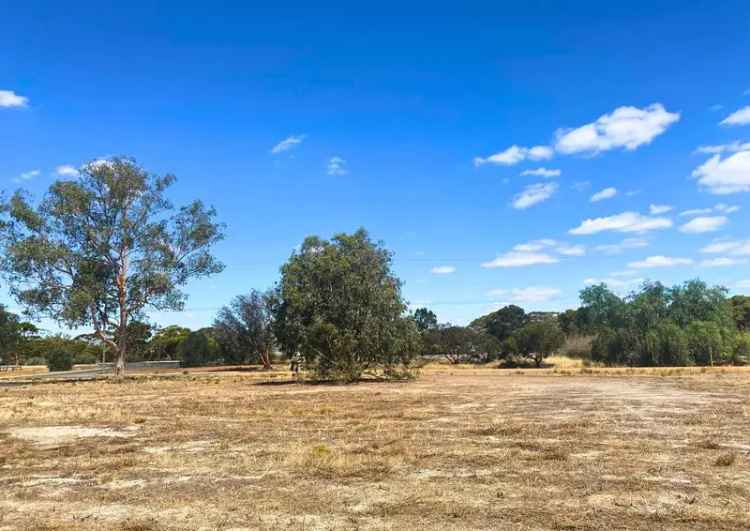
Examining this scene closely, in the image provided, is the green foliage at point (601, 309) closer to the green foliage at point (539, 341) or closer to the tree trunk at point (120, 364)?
the green foliage at point (539, 341)

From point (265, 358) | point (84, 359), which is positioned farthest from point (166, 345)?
point (265, 358)

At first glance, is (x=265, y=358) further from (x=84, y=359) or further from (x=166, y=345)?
(x=84, y=359)

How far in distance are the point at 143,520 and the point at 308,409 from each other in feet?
41.5

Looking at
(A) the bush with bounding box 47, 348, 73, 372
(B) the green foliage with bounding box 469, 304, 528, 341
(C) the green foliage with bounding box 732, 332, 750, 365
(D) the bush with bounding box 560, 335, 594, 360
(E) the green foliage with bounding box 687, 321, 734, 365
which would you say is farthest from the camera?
(B) the green foliage with bounding box 469, 304, 528, 341

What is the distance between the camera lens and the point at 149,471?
31.2 ft

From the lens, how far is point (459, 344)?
85000 millimetres

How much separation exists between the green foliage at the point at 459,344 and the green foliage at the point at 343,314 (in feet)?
149

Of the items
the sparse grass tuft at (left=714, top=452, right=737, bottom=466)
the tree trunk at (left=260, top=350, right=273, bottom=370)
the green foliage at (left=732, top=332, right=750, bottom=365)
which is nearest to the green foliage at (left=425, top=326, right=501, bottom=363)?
the tree trunk at (left=260, top=350, right=273, bottom=370)

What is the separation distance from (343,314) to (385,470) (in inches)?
1063

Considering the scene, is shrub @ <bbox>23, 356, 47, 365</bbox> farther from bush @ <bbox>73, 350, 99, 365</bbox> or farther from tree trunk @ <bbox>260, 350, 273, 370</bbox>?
tree trunk @ <bbox>260, 350, 273, 370</bbox>

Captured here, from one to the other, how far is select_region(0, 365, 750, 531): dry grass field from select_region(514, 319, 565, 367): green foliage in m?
51.9

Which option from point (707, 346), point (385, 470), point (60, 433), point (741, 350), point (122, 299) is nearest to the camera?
point (385, 470)

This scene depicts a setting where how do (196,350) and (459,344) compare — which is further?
(459,344)

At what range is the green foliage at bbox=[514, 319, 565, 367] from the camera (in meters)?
68.9
